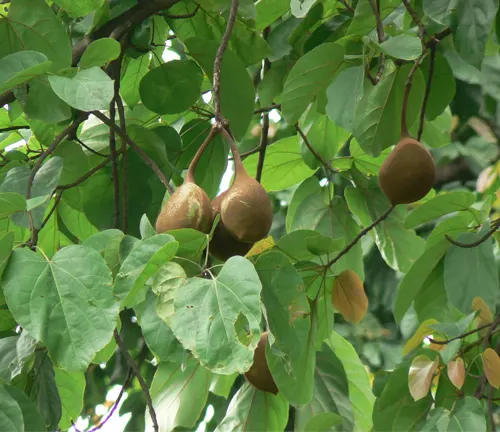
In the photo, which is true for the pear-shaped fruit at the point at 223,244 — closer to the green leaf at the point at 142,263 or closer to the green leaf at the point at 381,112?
the green leaf at the point at 142,263

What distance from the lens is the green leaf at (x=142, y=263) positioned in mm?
796

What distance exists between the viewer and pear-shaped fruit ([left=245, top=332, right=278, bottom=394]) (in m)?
1.09

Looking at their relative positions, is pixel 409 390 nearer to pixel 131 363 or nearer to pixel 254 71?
pixel 131 363

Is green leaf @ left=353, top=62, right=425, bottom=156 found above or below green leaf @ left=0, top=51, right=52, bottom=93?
below

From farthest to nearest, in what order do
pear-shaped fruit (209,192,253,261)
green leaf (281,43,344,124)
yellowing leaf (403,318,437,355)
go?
yellowing leaf (403,318,437,355)
green leaf (281,43,344,124)
pear-shaped fruit (209,192,253,261)

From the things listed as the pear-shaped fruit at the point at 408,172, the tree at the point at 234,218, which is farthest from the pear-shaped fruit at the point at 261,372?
the pear-shaped fruit at the point at 408,172

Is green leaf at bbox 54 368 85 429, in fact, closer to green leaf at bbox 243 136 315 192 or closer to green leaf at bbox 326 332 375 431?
green leaf at bbox 326 332 375 431

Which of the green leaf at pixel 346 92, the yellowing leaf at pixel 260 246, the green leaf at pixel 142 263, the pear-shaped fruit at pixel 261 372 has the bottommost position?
the pear-shaped fruit at pixel 261 372

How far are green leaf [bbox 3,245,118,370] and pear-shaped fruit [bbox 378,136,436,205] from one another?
35cm

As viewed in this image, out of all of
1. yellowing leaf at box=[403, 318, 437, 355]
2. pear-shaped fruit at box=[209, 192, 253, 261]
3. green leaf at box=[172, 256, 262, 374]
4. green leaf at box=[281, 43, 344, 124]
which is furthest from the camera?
yellowing leaf at box=[403, 318, 437, 355]

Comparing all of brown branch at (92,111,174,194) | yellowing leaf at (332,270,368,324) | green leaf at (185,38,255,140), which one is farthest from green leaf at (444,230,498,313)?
brown branch at (92,111,174,194)

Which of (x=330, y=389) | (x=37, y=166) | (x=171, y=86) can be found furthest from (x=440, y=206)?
(x=37, y=166)

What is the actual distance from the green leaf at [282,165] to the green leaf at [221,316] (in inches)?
32.6

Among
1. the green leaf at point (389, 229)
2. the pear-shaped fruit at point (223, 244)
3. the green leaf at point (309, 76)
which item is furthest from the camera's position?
the green leaf at point (389, 229)
